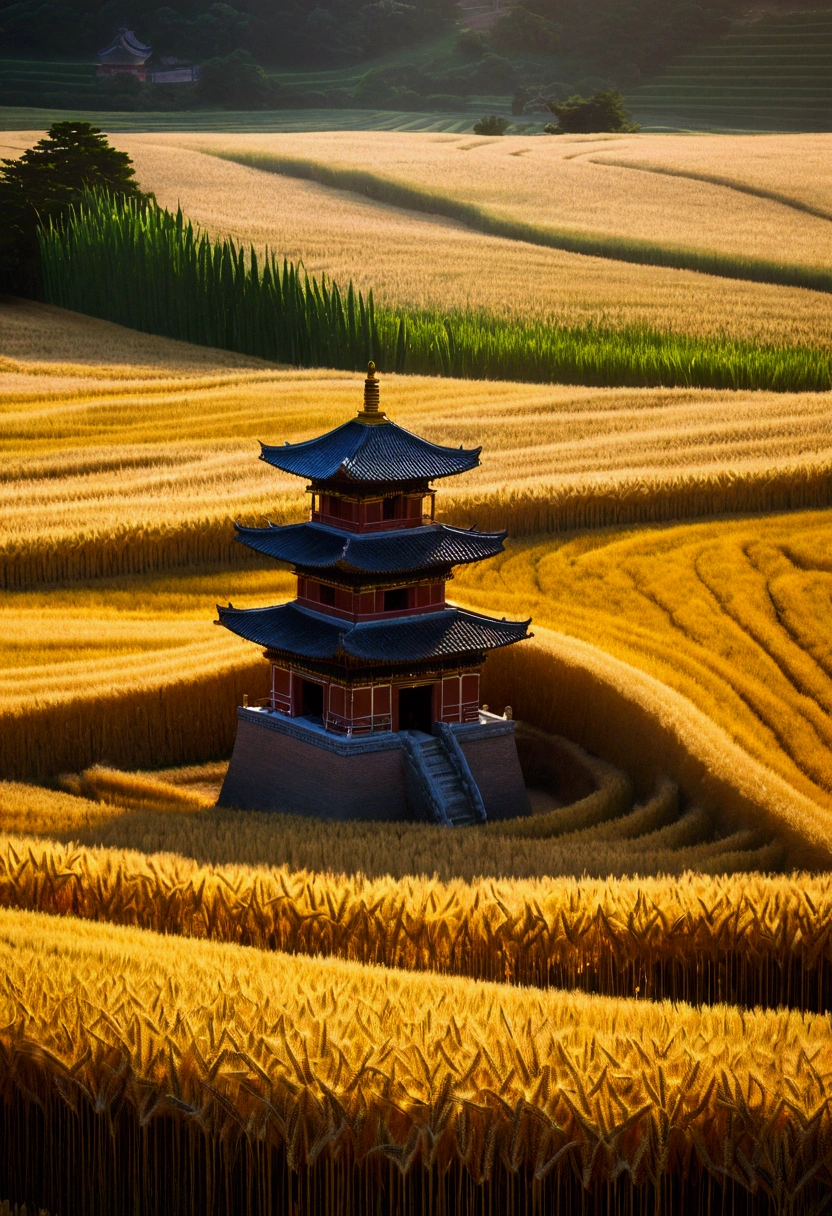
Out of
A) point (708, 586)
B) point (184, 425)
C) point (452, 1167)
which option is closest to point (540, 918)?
point (452, 1167)

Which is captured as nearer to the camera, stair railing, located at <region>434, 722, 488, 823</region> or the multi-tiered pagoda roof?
stair railing, located at <region>434, 722, 488, 823</region>

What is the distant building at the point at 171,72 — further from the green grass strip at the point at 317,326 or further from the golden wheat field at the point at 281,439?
the golden wheat field at the point at 281,439

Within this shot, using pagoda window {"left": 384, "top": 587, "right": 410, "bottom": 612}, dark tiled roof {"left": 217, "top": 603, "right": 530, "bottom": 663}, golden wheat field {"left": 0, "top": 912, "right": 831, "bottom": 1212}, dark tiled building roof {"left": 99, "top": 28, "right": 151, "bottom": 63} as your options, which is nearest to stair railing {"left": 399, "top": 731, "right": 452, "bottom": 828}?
dark tiled roof {"left": 217, "top": 603, "right": 530, "bottom": 663}

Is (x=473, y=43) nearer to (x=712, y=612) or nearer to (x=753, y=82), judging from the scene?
(x=753, y=82)

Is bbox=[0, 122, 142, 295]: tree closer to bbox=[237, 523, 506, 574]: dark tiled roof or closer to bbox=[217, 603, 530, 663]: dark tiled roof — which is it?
bbox=[237, 523, 506, 574]: dark tiled roof

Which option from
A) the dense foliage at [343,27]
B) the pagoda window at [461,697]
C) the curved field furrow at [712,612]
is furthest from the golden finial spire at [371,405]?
the dense foliage at [343,27]

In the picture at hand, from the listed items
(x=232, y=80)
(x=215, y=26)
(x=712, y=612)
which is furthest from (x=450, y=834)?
(x=232, y=80)
